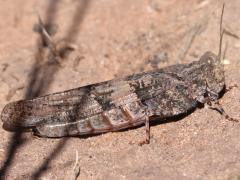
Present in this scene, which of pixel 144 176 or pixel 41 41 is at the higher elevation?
pixel 144 176

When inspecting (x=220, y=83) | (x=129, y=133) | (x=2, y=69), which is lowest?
(x=2, y=69)

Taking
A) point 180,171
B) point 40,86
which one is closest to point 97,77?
point 40,86

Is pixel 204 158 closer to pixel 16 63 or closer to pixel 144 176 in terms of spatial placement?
pixel 144 176

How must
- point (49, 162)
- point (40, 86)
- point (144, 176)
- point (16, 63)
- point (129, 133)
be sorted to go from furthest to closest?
point (16, 63), point (40, 86), point (129, 133), point (49, 162), point (144, 176)

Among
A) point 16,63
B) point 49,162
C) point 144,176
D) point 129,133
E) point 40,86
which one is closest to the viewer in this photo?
point 144,176

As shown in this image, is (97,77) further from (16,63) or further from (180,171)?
(180,171)

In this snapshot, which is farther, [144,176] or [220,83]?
[220,83]
